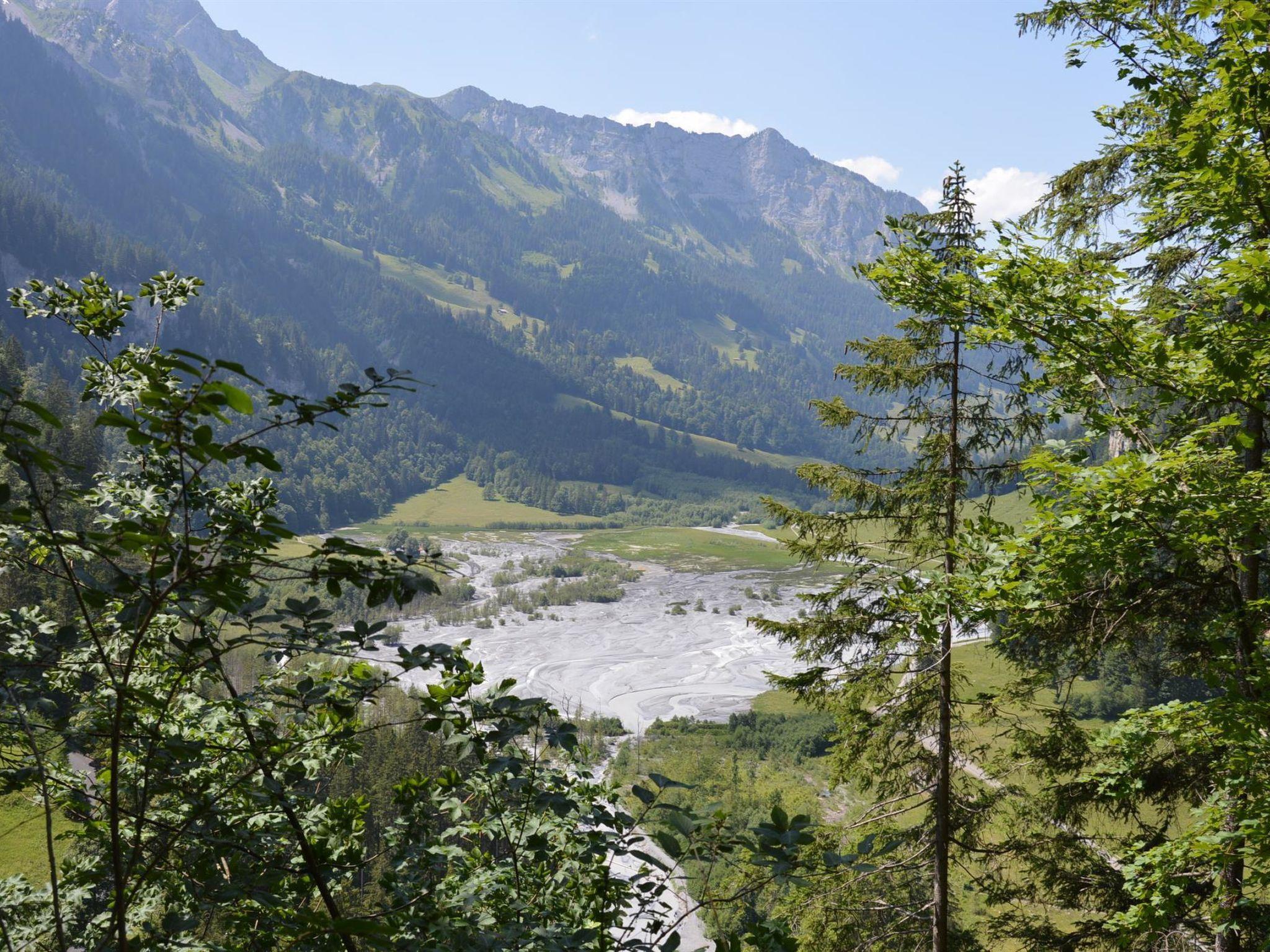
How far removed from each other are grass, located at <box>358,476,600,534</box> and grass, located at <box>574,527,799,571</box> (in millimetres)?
17185

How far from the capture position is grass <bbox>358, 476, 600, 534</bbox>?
154125mm

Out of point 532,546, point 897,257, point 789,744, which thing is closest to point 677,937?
point 897,257

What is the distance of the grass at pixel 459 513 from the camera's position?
506 ft

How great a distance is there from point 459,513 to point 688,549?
56.3m

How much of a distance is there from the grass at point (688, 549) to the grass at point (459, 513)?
56.4 feet

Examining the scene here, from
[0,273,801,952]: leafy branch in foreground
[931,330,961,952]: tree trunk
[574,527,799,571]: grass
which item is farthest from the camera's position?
[574,527,799,571]: grass

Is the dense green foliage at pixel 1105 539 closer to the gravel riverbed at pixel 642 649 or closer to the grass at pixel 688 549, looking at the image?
the gravel riverbed at pixel 642 649

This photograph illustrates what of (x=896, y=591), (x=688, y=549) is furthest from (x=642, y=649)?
(x=896, y=591)

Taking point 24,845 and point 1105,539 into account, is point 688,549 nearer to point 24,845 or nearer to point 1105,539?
point 24,845

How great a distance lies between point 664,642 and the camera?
76.5 metres

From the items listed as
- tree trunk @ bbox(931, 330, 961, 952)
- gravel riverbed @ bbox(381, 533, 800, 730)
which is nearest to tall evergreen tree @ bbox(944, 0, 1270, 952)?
tree trunk @ bbox(931, 330, 961, 952)

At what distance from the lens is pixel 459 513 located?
165875mm

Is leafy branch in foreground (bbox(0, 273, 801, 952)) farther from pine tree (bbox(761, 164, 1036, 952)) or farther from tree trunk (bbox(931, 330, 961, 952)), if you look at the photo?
tree trunk (bbox(931, 330, 961, 952))

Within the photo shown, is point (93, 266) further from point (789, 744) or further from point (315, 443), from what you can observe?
point (789, 744)
